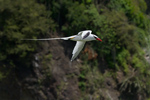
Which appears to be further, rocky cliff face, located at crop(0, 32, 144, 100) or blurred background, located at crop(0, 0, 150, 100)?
rocky cliff face, located at crop(0, 32, 144, 100)

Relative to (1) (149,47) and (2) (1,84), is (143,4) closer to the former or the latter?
(1) (149,47)

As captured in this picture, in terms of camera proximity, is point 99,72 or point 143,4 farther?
point 143,4

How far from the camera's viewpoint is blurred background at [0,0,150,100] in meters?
11.6

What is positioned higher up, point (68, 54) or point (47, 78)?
point (68, 54)

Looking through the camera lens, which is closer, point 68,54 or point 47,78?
point 47,78

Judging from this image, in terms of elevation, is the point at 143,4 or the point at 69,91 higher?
the point at 143,4

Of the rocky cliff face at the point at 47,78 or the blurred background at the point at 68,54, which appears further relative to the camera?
the rocky cliff face at the point at 47,78

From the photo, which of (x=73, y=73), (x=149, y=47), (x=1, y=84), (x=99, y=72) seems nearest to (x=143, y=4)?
(x=149, y=47)

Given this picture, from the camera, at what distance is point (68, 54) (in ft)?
42.5

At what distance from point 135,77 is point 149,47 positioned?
2500 millimetres

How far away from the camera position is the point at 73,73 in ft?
42.3

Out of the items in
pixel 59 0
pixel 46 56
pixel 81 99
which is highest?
pixel 59 0

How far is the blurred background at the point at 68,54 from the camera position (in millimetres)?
11633

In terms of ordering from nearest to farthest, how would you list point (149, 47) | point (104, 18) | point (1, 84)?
point (1, 84), point (104, 18), point (149, 47)
